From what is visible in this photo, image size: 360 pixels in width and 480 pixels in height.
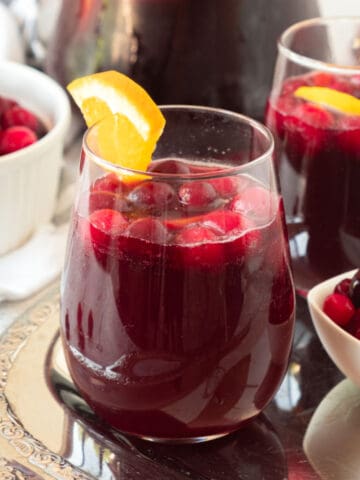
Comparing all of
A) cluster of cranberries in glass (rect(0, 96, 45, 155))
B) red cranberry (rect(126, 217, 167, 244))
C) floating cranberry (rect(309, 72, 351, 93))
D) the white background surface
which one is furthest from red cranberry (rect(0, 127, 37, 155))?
the white background surface

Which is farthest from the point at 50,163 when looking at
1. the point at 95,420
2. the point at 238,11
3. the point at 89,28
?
the point at 95,420

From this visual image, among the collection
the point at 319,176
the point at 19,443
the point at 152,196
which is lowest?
the point at 19,443

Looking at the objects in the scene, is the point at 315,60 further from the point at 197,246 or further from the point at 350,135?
the point at 197,246

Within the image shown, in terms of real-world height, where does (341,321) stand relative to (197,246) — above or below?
below

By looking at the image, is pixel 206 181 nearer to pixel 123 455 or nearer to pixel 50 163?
pixel 123 455

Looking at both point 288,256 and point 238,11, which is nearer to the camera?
point 288,256

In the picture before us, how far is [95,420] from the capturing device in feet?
2.64

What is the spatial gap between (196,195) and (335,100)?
0.30m

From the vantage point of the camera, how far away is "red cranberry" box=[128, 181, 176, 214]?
0.66m

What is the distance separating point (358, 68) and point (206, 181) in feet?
1.01

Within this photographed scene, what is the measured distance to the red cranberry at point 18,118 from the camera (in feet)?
3.76

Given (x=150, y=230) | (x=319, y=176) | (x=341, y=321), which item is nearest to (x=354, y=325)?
(x=341, y=321)

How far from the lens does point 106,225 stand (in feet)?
2.24

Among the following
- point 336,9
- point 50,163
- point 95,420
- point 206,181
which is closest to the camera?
point 206,181
